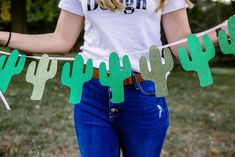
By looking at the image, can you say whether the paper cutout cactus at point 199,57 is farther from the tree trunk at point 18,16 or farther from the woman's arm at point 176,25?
the tree trunk at point 18,16

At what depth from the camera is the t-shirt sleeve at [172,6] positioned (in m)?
1.96

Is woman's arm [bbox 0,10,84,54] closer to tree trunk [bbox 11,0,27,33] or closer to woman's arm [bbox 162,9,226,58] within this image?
woman's arm [bbox 162,9,226,58]

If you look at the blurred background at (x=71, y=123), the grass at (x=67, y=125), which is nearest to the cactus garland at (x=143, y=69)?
the blurred background at (x=71, y=123)

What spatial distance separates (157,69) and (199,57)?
0.53 feet

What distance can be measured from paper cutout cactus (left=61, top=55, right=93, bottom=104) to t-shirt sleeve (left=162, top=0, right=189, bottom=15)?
1.16ft

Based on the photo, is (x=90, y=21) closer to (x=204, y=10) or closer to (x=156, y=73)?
(x=156, y=73)

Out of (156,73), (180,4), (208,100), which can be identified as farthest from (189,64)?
(208,100)


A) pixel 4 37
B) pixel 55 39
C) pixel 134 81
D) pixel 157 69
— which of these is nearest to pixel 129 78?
pixel 134 81

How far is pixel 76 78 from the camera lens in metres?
1.90

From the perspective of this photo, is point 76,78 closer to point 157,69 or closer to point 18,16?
point 157,69

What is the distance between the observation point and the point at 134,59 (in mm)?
1937

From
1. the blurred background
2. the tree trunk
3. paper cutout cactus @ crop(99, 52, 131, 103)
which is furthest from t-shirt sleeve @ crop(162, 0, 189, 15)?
the tree trunk

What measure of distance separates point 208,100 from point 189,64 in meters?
6.87

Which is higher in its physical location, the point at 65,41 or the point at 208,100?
the point at 65,41
